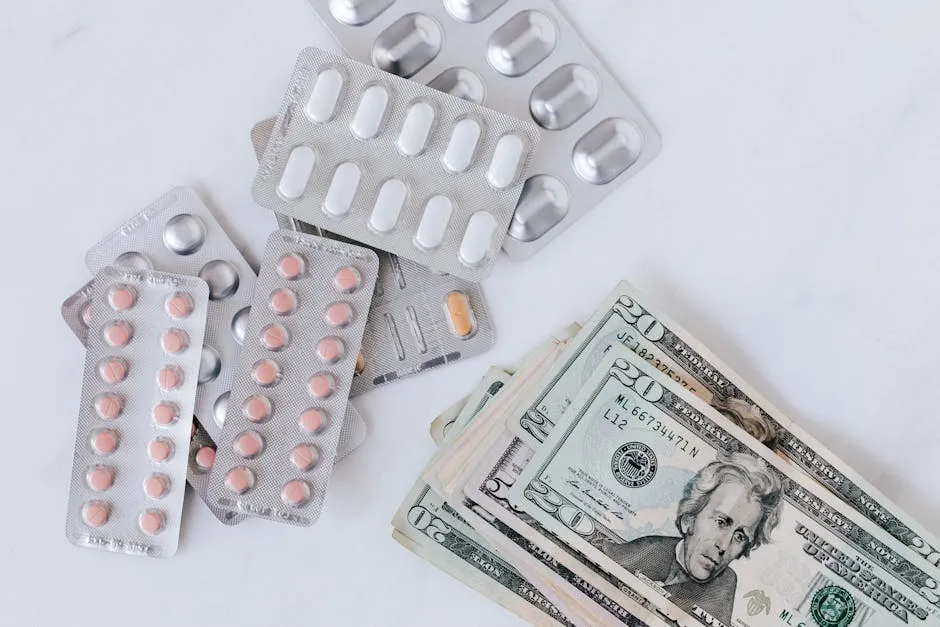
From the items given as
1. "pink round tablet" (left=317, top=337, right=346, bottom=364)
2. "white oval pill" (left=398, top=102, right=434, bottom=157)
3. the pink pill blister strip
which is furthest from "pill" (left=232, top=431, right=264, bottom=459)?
"white oval pill" (left=398, top=102, right=434, bottom=157)

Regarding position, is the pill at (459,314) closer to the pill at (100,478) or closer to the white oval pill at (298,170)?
the white oval pill at (298,170)

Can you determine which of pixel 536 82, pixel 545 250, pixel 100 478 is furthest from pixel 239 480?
pixel 536 82

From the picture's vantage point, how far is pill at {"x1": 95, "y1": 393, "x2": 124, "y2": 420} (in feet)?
2.67

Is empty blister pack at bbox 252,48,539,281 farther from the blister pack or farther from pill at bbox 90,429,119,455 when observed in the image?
pill at bbox 90,429,119,455

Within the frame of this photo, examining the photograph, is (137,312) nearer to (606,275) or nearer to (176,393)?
(176,393)

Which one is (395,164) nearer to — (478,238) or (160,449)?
(478,238)

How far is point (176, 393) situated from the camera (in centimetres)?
82

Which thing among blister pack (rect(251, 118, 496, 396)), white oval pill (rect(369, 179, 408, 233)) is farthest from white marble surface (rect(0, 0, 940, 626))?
white oval pill (rect(369, 179, 408, 233))

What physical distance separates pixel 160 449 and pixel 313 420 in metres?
0.15

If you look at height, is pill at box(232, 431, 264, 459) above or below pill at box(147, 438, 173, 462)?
above

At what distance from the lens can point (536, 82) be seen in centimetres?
84

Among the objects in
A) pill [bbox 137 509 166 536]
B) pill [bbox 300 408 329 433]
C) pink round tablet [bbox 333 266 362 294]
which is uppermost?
pink round tablet [bbox 333 266 362 294]

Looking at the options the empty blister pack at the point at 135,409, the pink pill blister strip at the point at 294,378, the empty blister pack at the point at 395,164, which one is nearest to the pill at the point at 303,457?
the pink pill blister strip at the point at 294,378

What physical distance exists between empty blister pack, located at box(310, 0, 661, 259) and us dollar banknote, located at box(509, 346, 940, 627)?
0.17 m
